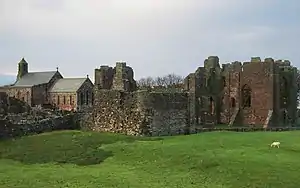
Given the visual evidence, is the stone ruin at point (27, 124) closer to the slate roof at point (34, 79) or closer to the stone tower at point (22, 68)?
the slate roof at point (34, 79)

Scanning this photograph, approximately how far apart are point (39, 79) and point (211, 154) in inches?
3671

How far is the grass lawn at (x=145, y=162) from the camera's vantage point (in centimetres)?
1950

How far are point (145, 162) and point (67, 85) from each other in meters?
86.4

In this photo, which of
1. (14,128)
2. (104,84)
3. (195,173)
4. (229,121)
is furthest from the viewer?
(229,121)

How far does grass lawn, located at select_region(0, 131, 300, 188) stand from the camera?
19.5m

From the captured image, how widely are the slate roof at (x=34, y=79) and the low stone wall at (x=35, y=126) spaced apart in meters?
74.4

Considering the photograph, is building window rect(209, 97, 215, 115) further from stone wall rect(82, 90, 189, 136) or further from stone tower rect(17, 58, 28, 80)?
stone tower rect(17, 58, 28, 80)

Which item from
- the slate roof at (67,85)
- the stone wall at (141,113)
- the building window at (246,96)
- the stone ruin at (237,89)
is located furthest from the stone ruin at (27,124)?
the slate roof at (67,85)

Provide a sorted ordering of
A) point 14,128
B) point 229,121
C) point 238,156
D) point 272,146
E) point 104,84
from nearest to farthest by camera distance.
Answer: point 238,156 < point 272,146 < point 14,128 < point 104,84 < point 229,121

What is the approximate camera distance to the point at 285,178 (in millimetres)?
19719

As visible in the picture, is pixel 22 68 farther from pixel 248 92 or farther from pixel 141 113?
pixel 141 113

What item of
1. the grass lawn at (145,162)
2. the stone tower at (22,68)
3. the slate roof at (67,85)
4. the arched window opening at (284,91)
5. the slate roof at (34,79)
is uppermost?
the stone tower at (22,68)

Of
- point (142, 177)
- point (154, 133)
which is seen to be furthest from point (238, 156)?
point (154, 133)

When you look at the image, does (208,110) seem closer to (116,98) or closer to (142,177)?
(116,98)
